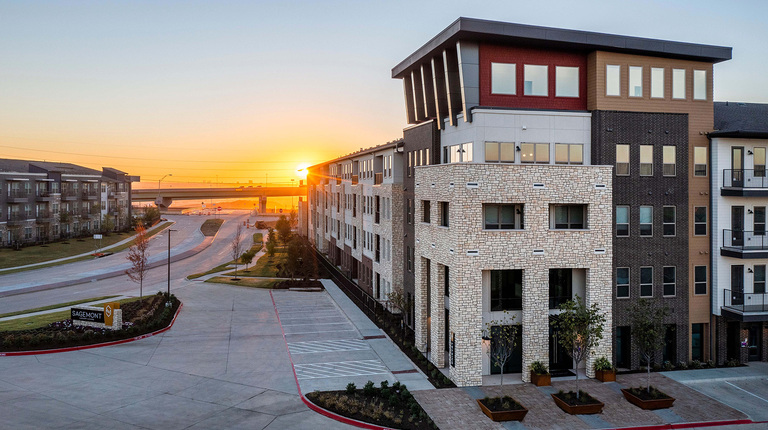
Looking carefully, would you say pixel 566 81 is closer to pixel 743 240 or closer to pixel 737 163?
pixel 737 163

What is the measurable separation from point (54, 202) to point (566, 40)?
82.8m

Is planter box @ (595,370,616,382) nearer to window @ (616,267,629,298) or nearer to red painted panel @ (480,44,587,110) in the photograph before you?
window @ (616,267,629,298)

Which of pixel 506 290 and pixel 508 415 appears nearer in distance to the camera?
pixel 508 415

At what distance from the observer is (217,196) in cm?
17088

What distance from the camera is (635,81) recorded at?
2847cm

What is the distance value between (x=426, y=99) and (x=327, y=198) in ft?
131

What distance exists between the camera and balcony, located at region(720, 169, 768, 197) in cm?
2881

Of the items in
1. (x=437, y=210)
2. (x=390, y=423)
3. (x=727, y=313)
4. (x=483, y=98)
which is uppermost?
(x=483, y=98)

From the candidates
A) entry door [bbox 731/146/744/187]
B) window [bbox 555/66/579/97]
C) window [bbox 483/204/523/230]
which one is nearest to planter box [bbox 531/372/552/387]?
window [bbox 483/204/523/230]

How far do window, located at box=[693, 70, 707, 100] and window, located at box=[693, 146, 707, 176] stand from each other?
2.78 m

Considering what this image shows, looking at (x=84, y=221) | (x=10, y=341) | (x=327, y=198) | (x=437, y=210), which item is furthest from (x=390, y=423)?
(x=84, y=221)

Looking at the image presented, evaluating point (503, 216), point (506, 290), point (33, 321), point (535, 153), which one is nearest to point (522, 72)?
point (535, 153)

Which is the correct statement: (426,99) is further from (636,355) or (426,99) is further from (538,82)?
(636,355)

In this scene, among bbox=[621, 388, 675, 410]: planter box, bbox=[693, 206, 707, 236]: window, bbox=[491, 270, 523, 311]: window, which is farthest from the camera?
bbox=[693, 206, 707, 236]: window
